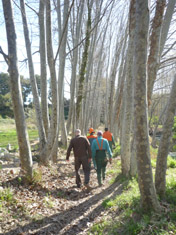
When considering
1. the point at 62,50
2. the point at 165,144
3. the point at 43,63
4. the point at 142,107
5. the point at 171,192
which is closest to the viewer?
the point at 142,107

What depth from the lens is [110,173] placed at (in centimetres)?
762

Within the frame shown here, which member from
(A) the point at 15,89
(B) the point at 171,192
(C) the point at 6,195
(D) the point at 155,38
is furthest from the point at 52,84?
(B) the point at 171,192

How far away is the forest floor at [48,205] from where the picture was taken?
3.52 m

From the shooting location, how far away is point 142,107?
308cm

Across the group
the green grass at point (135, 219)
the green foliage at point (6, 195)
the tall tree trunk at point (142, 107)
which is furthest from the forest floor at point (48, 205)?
the tall tree trunk at point (142, 107)

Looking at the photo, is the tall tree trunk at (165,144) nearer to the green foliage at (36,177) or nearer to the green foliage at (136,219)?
the green foliage at (136,219)

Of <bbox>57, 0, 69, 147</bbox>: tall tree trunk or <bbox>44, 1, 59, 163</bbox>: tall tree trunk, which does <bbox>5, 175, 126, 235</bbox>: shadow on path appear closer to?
<bbox>44, 1, 59, 163</bbox>: tall tree trunk

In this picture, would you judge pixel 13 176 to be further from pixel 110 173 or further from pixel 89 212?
pixel 110 173

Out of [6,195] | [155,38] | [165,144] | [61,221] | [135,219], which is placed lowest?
[61,221]

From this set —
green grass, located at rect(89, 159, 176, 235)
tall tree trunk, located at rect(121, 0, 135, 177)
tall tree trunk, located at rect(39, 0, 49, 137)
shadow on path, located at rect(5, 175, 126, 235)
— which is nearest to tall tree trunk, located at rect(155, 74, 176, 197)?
green grass, located at rect(89, 159, 176, 235)

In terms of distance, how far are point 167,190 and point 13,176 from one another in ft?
12.7

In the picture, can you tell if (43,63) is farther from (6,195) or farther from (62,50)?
(6,195)

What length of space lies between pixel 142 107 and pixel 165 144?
1108 mm

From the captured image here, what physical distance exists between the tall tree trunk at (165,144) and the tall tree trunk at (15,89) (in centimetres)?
324
